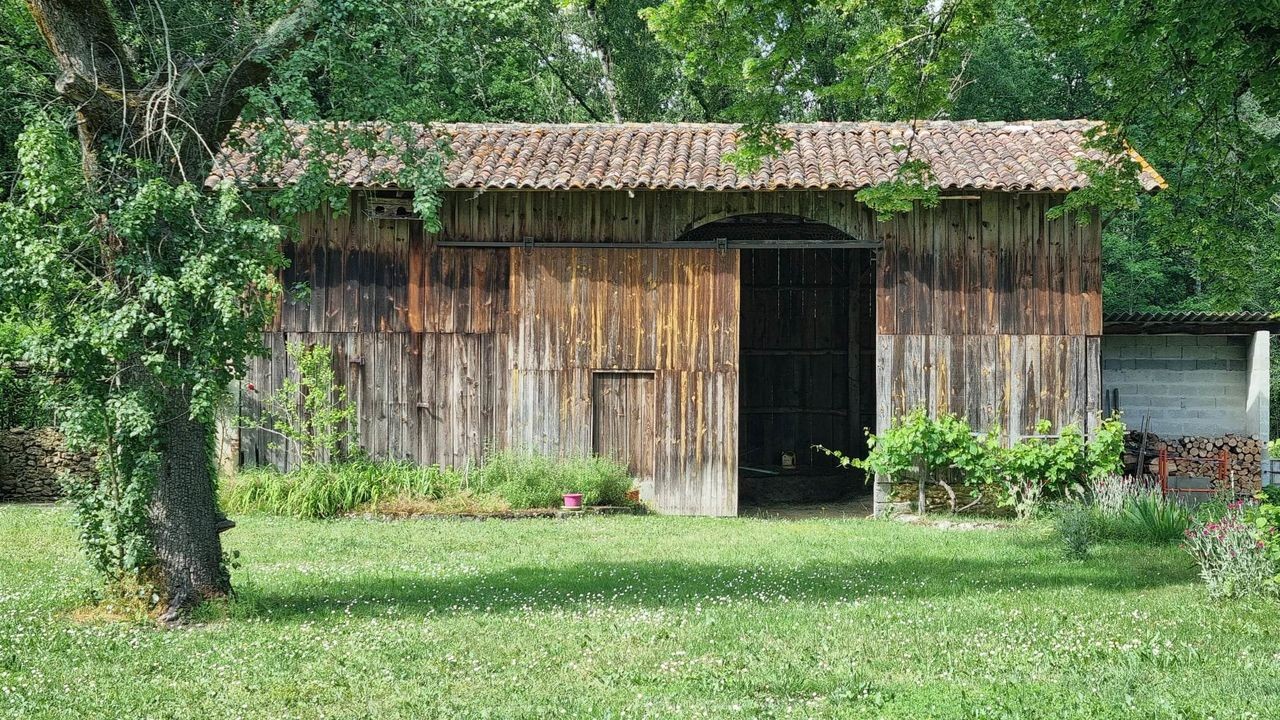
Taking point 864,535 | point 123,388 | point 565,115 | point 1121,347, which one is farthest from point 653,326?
point 565,115

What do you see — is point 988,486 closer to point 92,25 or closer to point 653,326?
point 653,326

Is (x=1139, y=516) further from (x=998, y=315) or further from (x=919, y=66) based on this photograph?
(x=919, y=66)

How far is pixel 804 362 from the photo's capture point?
77.2 ft

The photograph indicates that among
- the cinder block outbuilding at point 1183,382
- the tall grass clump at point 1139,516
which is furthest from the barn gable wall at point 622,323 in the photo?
the cinder block outbuilding at point 1183,382

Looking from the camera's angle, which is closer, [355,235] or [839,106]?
[355,235]

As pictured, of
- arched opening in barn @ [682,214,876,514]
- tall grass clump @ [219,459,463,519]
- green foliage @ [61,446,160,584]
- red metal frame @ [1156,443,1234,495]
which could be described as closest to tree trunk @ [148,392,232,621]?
Result: green foliage @ [61,446,160,584]

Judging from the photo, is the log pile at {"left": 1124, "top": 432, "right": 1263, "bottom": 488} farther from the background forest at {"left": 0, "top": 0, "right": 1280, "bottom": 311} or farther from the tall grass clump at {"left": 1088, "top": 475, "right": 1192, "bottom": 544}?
the tall grass clump at {"left": 1088, "top": 475, "right": 1192, "bottom": 544}

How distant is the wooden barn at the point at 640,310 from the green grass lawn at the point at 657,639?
4.18 meters

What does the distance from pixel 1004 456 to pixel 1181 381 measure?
4.59 metres

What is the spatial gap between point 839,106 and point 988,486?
1584cm

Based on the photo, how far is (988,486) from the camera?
52.5ft

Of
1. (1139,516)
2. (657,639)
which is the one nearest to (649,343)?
(1139,516)

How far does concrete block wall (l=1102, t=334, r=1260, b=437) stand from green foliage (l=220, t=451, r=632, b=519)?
26.9 ft

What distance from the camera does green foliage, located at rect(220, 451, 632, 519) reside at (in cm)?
1546
